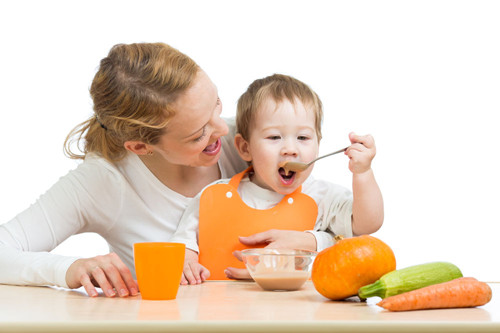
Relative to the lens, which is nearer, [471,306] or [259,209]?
[471,306]

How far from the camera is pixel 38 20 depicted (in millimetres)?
3107

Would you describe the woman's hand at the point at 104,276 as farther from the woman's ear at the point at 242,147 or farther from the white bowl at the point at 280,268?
the woman's ear at the point at 242,147

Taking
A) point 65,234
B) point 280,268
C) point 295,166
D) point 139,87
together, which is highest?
point 139,87

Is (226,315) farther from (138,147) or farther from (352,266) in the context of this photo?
(138,147)

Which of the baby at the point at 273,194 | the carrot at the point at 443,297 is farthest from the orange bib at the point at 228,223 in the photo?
the carrot at the point at 443,297

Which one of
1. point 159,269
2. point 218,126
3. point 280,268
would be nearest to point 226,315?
point 159,269

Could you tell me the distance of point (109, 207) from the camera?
6.12 ft

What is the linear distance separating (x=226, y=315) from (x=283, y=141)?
94 centimetres

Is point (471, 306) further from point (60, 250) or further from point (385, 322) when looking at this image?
point (60, 250)

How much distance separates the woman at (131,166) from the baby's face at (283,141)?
0.14m

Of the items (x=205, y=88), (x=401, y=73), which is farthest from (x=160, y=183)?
(x=401, y=73)

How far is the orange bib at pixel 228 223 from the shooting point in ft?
5.90

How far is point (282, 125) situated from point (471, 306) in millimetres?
902

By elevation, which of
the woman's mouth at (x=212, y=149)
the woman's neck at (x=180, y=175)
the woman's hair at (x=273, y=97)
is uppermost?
the woman's hair at (x=273, y=97)
